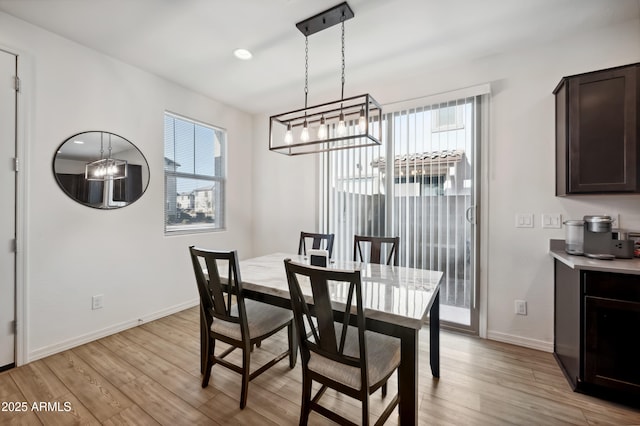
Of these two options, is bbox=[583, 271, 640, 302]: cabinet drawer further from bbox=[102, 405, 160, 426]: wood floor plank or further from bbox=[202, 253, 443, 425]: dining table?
bbox=[102, 405, 160, 426]: wood floor plank

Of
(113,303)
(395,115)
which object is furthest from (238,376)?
(395,115)

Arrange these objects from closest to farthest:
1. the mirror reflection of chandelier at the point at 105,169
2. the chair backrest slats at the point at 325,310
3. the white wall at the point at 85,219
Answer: the chair backrest slats at the point at 325,310
the white wall at the point at 85,219
the mirror reflection of chandelier at the point at 105,169

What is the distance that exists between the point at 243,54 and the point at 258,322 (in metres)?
2.49

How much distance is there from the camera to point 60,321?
2438 mm

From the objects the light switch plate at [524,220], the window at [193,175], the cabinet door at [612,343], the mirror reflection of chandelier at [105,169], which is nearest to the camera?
the cabinet door at [612,343]

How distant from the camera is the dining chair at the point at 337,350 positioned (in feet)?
4.24

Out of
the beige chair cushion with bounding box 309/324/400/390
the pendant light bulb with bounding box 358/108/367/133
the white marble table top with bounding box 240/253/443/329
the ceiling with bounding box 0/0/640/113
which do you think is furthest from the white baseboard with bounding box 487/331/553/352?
the ceiling with bounding box 0/0/640/113

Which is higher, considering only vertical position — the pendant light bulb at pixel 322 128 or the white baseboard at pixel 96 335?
the pendant light bulb at pixel 322 128

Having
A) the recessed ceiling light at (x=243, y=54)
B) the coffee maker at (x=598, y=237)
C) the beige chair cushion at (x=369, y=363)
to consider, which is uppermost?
the recessed ceiling light at (x=243, y=54)

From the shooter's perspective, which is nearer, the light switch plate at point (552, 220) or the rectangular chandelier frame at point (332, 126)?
the rectangular chandelier frame at point (332, 126)

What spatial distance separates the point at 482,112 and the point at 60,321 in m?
4.41

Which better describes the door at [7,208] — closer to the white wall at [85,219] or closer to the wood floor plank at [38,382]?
the white wall at [85,219]

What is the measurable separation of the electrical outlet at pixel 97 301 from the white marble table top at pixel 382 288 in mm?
1576

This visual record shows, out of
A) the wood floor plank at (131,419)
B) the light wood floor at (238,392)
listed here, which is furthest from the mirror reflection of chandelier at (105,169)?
the wood floor plank at (131,419)
